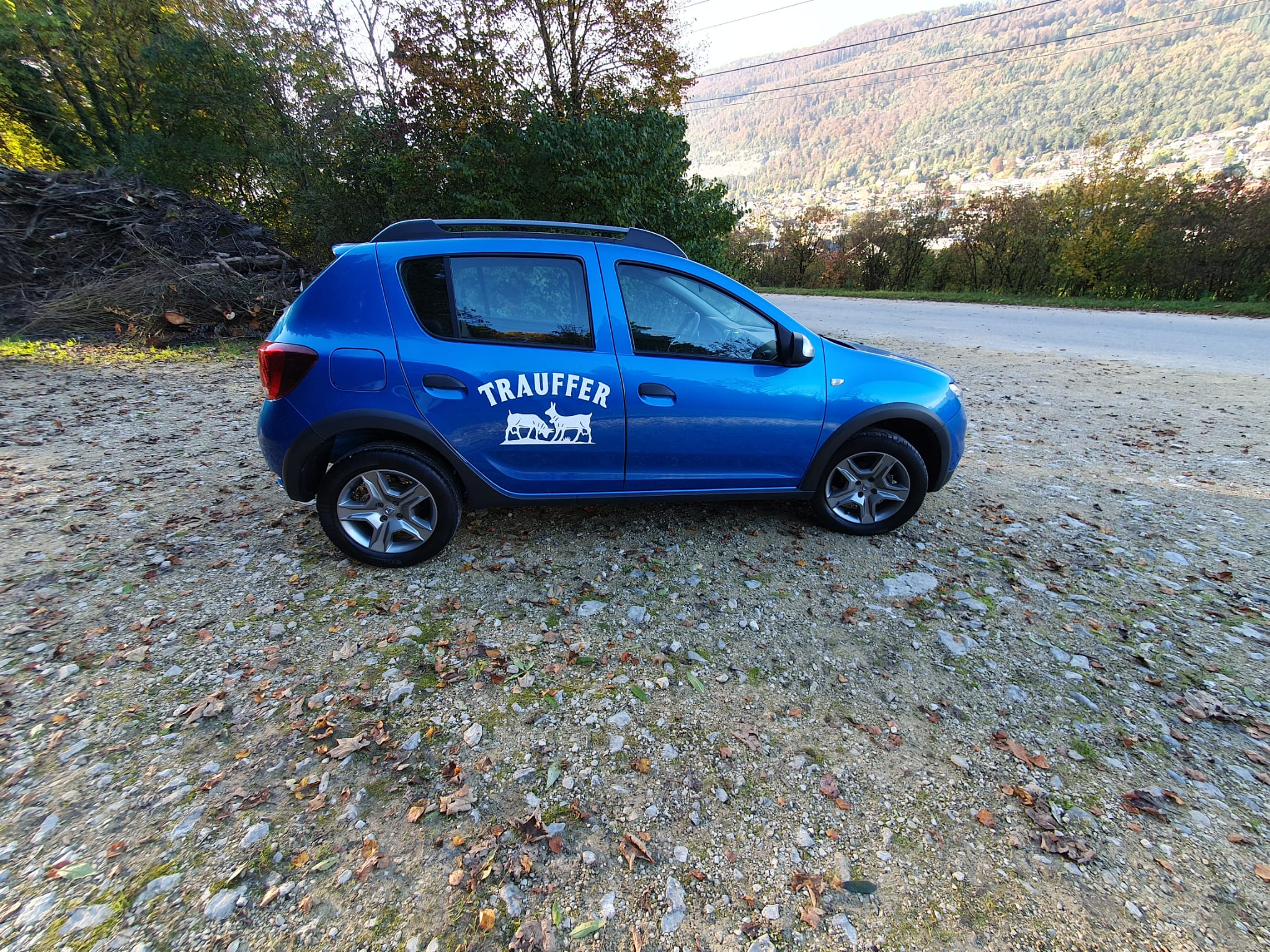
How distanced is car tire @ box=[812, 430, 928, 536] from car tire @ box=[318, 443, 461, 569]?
2314mm

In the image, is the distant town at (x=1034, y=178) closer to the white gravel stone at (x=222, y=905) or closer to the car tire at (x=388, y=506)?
the car tire at (x=388, y=506)

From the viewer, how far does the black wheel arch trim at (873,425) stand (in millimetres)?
3465

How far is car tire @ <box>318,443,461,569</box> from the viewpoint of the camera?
308cm

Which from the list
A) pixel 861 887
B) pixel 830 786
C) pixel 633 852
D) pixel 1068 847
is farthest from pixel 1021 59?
pixel 633 852

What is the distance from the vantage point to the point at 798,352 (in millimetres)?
3309

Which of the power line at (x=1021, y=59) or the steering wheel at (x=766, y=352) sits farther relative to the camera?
the power line at (x=1021, y=59)

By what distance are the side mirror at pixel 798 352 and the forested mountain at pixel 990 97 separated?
56.9 metres

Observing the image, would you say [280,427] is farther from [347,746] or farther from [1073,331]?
[1073,331]

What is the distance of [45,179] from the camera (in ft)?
33.8

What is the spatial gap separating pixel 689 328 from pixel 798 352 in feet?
2.15

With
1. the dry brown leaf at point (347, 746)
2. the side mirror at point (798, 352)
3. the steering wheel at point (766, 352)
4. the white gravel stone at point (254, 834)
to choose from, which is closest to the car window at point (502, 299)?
the steering wheel at point (766, 352)

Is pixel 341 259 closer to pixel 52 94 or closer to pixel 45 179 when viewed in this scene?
pixel 45 179

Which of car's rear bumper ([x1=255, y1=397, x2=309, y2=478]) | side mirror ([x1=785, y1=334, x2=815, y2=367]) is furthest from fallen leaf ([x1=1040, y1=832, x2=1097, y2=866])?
car's rear bumper ([x1=255, y1=397, x2=309, y2=478])

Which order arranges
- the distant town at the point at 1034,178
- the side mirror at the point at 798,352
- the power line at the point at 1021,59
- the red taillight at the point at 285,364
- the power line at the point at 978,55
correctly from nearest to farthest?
1. the red taillight at the point at 285,364
2. the side mirror at the point at 798,352
3. the distant town at the point at 1034,178
4. the power line at the point at 978,55
5. the power line at the point at 1021,59
